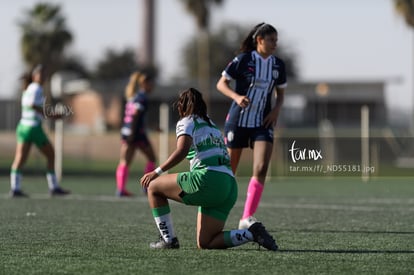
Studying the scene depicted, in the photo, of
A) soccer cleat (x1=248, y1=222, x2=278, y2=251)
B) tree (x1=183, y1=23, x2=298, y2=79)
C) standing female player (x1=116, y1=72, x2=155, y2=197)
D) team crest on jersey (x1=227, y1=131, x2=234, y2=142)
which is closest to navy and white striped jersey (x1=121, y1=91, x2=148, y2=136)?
standing female player (x1=116, y1=72, x2=155, y2=197)

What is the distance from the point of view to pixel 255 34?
31.9 ft

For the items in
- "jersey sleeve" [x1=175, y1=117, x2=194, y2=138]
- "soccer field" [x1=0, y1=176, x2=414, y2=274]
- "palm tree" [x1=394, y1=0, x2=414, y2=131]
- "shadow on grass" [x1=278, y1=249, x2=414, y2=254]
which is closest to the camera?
"soccer field" [x1=0, y1=176, x2=414, y2=274]

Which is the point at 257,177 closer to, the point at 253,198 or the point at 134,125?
the point at 253,198

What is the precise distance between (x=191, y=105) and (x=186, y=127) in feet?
0.76

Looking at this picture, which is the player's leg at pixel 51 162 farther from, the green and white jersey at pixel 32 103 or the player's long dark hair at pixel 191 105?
the player's long dark hair at pixel 191 105

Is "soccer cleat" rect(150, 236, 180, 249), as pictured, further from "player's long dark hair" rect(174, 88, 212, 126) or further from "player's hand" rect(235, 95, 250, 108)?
"player's hand" rect(235, 95, 250, 108)

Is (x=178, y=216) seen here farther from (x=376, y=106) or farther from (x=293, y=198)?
(x=376, y=106)

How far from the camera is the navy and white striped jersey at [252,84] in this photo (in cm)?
972

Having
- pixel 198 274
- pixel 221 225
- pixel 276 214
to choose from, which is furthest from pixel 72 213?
pixel 198 274

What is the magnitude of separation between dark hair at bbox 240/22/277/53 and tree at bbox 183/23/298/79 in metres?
80.9

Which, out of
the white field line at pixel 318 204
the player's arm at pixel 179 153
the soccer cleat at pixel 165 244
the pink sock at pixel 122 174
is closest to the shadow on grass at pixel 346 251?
the soccer cleat at pixel 165 244

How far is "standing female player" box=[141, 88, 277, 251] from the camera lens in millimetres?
7707

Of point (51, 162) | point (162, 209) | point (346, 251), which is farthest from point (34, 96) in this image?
point (346, 251)

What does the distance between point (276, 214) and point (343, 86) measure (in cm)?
5093
